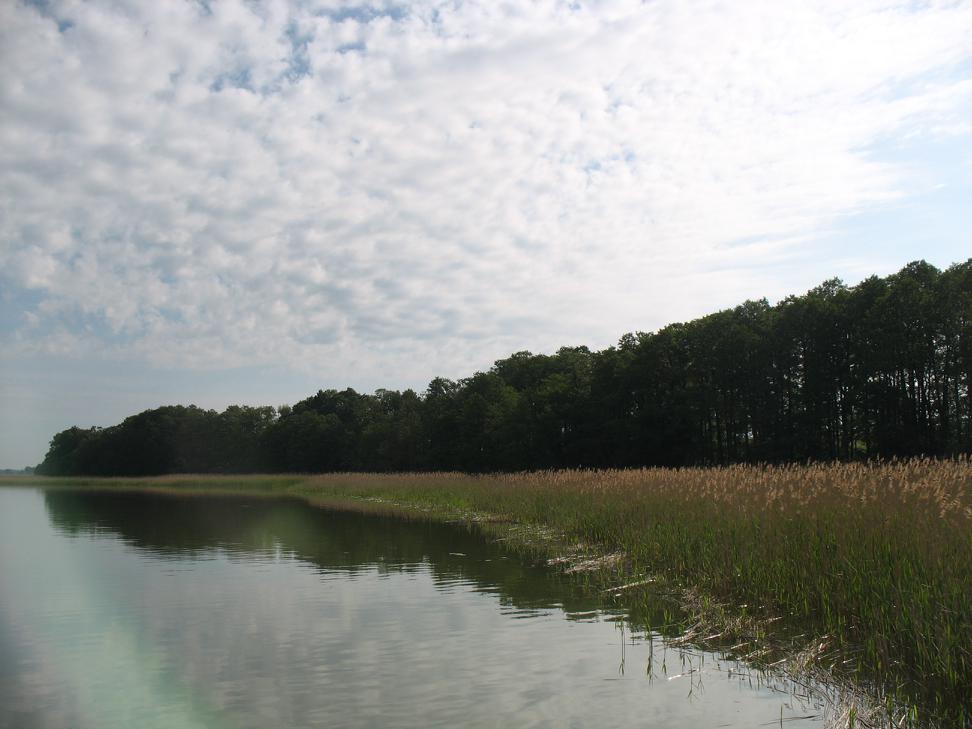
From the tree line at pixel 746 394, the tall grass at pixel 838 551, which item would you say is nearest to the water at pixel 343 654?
the tall grass at pixel 838 551

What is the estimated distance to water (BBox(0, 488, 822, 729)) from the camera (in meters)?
6.34

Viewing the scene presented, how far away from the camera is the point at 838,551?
8188 mm

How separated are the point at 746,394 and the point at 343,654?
1873 inches

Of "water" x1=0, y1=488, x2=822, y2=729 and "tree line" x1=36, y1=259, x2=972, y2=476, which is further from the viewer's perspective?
"tree line" x1=36, y1=259, x2=972, y2=476

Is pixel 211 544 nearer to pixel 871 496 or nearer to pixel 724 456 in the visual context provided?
pixel 871 496

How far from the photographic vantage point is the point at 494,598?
1138 centimetres

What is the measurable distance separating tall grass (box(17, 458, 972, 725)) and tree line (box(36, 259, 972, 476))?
29.2 metres

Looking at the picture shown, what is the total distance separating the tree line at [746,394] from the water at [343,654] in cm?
3426

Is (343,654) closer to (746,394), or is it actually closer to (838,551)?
(838,551)

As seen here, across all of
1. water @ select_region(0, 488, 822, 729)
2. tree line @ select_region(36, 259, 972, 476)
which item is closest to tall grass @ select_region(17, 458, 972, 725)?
water @ select_region(0, 488, 822, 729)

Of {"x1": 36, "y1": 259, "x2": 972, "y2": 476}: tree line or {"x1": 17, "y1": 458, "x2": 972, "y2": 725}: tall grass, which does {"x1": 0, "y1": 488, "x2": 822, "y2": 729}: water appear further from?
{"x1": 36, "y1": 259, "x2": 972, "y2": 476}: tree line

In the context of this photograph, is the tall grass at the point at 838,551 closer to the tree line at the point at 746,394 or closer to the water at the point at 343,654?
the water at the point at 343,654

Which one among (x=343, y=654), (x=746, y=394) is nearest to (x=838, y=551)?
(x=343, y=654)

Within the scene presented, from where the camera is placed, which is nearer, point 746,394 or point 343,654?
point 343,654
